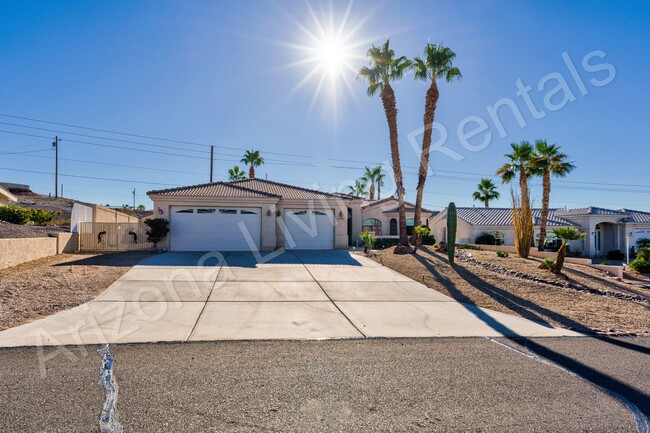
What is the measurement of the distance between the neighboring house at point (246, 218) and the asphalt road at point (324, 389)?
44.9ft

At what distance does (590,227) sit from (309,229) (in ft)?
85.5

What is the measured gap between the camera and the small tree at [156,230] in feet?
57.8

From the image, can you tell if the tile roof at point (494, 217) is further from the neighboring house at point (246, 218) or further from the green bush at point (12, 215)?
the green bush at point (12, 215)

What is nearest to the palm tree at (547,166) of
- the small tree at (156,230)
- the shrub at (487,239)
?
the shrub at (487,239)

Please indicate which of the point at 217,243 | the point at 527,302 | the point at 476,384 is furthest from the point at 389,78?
the point at 476,384

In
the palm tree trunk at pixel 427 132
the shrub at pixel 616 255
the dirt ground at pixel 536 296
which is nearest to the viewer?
the dirt ground at pixel 536 296

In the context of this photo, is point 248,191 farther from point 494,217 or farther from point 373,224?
point 494,217

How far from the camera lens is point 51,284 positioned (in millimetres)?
9641

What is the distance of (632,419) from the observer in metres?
3.75

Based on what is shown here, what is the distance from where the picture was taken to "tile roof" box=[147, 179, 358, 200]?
1891 cm

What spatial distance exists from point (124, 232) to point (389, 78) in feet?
54.5

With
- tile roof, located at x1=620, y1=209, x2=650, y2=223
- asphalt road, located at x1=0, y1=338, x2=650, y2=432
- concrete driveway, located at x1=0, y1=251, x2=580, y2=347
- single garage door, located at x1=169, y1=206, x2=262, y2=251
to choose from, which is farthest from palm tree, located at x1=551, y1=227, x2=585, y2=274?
tile roof, located at x1=620, y1=209, x2=650, y2=223

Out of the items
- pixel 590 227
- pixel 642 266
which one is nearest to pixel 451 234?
pixel 642 266

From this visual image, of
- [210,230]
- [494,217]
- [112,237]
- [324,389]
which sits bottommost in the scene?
[324,389]
